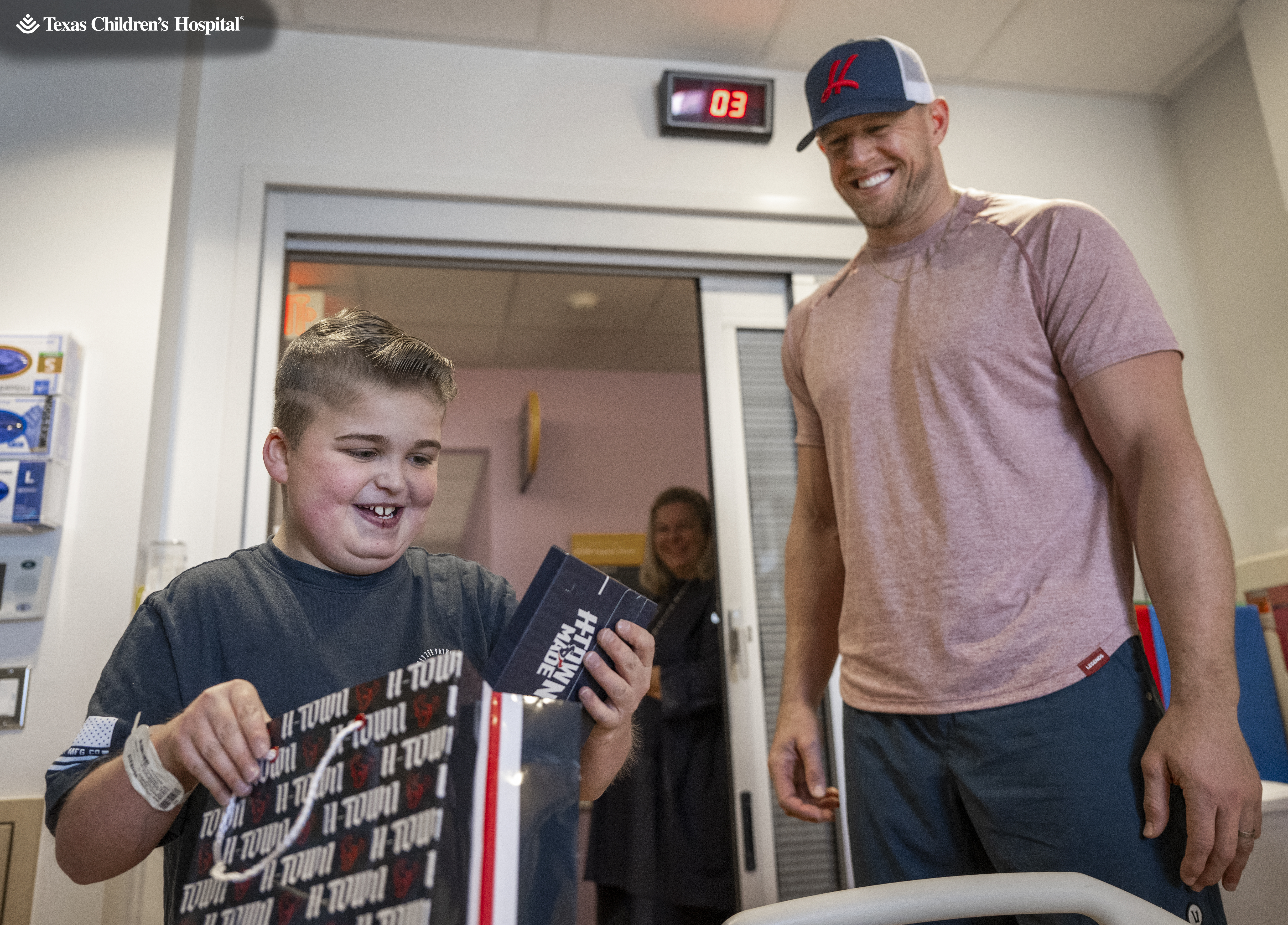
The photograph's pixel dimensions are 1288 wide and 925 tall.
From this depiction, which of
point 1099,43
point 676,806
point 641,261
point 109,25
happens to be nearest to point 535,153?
point 641,261

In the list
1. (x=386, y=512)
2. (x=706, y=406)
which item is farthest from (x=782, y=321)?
(x=386, y=512)

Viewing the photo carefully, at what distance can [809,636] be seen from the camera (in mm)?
1515

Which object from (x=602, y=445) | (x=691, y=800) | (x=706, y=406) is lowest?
(x=691, y=800)

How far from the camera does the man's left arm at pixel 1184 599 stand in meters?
0.97

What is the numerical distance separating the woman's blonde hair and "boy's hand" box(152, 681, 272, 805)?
233 cm

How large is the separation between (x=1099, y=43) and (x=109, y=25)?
8.00 feet

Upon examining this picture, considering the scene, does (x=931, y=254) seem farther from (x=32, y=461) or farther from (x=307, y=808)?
(x=32, y=461)

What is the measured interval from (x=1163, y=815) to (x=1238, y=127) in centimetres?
215

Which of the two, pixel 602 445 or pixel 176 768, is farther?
pixel 602 445

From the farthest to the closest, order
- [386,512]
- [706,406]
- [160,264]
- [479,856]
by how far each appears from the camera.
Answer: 1. [706,406]
2. [160,264]
3. [386,512]
4. [479,856]

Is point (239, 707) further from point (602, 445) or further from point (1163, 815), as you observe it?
point (602, 445)

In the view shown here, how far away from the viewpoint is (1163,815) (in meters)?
1.02

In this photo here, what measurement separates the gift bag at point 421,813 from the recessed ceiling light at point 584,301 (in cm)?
329

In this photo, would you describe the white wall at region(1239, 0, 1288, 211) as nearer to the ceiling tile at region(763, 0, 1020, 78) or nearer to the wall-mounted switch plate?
the ceiling tile at region(763, 0, 1020, 78)
